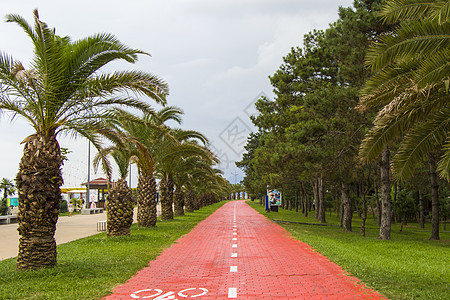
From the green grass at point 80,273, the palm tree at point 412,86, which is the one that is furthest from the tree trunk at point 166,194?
the palm tree at point 412,86

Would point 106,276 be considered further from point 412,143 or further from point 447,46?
point 447,46

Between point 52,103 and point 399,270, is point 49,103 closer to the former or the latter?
point 52,103

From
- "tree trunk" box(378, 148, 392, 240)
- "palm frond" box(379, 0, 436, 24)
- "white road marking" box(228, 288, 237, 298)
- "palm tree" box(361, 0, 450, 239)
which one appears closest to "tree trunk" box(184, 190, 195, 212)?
"tree trunk" box(378, 148, 392, 240)

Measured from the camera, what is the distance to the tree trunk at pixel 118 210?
53.6 ft

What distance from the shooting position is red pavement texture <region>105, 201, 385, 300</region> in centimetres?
699

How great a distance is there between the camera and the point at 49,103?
922cm

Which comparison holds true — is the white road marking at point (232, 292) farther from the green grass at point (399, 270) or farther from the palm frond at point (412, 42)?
the palm frond at point (412, 42)

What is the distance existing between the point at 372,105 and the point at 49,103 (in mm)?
7364

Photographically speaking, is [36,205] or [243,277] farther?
[36,205]

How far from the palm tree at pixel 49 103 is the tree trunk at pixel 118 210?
682cm

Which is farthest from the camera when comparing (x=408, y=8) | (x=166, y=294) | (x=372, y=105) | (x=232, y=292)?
(x=372, y=105)

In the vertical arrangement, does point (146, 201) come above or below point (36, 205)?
below

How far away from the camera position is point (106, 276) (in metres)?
8.52

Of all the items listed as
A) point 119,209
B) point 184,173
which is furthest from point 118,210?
point 184,173
